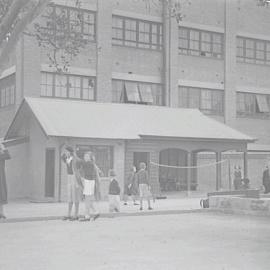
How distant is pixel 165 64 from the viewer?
114 feet

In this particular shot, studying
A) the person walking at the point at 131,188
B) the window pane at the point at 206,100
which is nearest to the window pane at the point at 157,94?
the window pane at the point at 206,100

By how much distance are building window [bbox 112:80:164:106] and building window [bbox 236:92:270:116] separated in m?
7.16

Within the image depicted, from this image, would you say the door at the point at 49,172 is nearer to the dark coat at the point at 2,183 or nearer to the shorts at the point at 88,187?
the dark coat at the point at 2,183

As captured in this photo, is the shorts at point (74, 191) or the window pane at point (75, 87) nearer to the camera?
the shorts at point (74, 191)

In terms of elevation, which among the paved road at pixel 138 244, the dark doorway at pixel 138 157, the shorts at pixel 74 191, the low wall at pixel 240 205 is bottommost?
the paved road at pixel 138 244

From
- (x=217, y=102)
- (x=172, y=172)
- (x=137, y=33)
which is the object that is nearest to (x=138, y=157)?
(x=172, y=172)

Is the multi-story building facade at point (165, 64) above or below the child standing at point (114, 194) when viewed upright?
above

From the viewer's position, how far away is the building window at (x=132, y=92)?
33188mm

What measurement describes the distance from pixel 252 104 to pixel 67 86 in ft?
45.7

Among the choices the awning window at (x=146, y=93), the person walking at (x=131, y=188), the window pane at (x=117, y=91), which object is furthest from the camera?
the awning window at (x=146, y=93)

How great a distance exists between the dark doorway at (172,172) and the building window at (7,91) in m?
8.72

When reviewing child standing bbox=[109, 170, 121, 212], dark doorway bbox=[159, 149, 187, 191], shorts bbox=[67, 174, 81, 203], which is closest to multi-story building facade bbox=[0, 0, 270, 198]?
dark doorway bbox=[159, 149, 187, 191]

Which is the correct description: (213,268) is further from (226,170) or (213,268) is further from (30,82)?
(226,170)

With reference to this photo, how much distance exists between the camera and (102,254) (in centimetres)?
984
